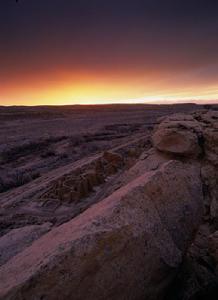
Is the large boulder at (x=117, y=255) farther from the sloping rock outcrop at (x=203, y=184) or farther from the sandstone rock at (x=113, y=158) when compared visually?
the sandstone rock at (x=113, y=158)

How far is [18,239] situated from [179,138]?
258 cm

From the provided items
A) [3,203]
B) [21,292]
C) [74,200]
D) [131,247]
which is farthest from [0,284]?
[3,203]

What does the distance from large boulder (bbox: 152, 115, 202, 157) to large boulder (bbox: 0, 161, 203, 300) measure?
142 centimetres

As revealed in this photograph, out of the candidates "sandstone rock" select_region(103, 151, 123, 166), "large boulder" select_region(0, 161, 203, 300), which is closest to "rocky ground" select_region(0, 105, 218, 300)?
"large boulder" select_region(0, 161, 203, 300)

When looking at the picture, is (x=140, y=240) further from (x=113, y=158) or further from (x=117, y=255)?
(x=113, y=158)

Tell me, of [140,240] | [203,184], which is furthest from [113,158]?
[140,240]

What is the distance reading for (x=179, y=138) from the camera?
4.61 meters

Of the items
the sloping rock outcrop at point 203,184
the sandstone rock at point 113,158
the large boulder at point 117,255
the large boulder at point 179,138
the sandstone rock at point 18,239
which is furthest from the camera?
the sandstone rock at point 113,158

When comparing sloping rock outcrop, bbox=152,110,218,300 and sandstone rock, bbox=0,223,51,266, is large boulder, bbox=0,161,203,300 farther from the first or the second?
sandstone rock, bbox=0,223,51,266

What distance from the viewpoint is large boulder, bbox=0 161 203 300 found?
222cm

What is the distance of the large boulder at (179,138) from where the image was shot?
14.7 feet

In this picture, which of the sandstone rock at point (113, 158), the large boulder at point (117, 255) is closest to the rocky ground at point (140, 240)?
the large boulder at point (117, 255)

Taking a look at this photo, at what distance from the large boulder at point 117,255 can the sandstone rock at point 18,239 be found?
997 mm

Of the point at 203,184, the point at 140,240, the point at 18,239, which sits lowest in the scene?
the point at 18,239
